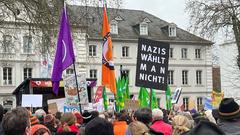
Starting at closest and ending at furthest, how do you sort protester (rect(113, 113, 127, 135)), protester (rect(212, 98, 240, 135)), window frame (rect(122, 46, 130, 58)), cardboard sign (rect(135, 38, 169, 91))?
protester (rect(212, 98, 240, 135))
protester (rect(113, 113, 127, 135))
cardboard sign (rect(135, 38, 169, 91))
window frame (rect(122, 46, 130, 58))

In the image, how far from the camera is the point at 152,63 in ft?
37.7

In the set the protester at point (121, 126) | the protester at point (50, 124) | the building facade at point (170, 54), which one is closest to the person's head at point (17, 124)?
the protester at point (121, 126)

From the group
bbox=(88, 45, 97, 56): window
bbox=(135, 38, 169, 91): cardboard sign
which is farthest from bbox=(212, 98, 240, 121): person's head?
bbox=(88, 45, 97, 56): window

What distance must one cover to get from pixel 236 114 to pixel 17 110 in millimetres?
1966

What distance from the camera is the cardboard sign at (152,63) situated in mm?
11289

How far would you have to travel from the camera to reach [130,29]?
61219 millimetres

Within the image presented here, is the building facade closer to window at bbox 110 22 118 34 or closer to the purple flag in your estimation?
window at bbox 110 22 118 34

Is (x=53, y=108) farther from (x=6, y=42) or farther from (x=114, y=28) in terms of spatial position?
(x=114, y=28)

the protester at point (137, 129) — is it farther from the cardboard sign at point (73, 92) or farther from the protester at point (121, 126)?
the cardboard sign at point (73, 92)

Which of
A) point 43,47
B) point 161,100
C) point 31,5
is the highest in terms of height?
point 31,5

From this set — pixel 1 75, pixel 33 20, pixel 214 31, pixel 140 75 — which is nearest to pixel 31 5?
pixel 33 20

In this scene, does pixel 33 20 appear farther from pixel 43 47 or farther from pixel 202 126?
pixel 202 126

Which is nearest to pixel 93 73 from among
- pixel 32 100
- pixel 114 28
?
pixel 114 28

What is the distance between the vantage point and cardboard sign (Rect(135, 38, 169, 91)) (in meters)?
11.3
